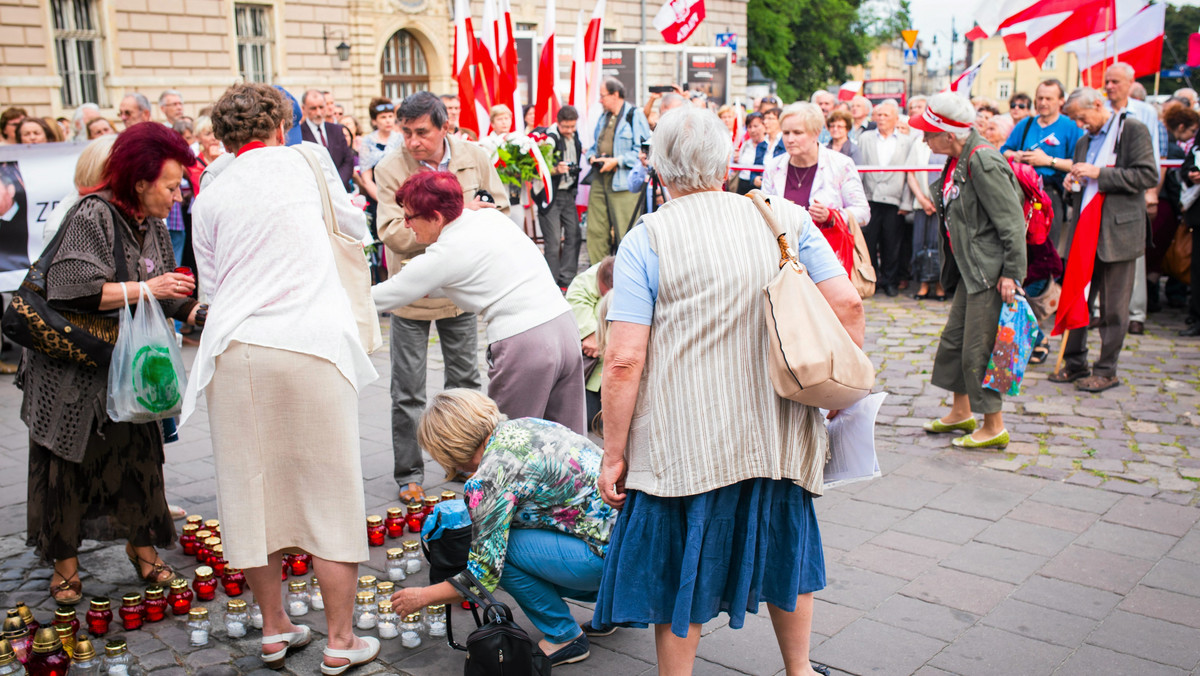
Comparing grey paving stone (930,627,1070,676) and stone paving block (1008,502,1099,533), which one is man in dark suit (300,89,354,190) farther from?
grey paving stone (930,627,1070,676)

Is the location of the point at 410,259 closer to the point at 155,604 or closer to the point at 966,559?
the point at 155,604

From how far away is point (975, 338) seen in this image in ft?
18.5

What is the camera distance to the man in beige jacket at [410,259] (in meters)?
4.97

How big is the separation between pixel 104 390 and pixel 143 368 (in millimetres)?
327

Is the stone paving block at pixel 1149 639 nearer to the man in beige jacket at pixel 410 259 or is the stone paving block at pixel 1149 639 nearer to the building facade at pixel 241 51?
the man in beige jacket at pixel 410 259

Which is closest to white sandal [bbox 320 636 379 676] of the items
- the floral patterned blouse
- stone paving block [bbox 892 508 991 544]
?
the floral patterned blouse

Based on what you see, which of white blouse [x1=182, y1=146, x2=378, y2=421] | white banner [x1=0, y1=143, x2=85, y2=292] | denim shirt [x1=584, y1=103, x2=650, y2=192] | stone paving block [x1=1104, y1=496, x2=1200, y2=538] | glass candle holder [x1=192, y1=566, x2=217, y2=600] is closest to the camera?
white blouse [x1=182, y1=146, x2=378, y2=421]

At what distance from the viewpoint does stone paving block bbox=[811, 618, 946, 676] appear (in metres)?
3.39

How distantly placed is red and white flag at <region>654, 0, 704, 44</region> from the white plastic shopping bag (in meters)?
10.1

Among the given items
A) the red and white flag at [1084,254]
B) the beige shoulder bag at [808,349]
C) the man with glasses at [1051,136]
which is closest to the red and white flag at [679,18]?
the man with glasses at [1051,136]

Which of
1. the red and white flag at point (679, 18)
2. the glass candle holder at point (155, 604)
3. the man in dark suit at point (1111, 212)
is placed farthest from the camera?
the red and white flag at point (679, 18)

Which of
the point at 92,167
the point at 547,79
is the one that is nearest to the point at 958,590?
the point at 92,167

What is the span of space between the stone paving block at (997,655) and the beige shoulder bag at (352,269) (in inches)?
91.7

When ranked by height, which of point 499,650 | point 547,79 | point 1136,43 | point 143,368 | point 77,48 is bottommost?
point 499,650
